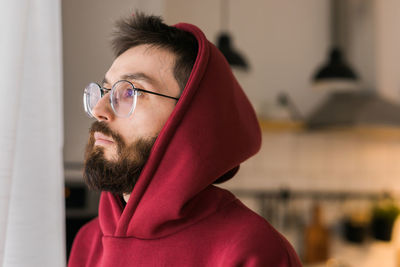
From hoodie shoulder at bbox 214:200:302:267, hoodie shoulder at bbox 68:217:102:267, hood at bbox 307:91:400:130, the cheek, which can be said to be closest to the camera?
hoodie shoulder at bbox 214:200:302:267

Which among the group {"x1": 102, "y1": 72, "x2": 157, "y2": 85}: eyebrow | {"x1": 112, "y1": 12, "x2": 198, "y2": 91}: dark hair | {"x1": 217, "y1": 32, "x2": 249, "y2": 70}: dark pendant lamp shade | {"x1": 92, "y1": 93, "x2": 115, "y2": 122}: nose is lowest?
{"x1": 217, "y1": 32, "x2": 249, "y2": 70}: dark pendant lamp shade

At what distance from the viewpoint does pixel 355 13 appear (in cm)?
274

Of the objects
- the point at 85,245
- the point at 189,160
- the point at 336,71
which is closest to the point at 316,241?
the point at 336,71

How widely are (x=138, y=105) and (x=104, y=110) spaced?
0.06 meters

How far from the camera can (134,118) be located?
833mm

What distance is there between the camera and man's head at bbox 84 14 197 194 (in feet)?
2.67

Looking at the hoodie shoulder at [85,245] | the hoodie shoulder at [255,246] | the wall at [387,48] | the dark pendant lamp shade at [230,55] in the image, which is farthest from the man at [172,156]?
the wall at [387,48]

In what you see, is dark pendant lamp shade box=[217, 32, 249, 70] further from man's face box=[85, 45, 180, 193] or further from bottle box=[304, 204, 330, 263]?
bottle box=[304, 204, 330, 263]

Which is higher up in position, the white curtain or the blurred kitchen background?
the white curtain

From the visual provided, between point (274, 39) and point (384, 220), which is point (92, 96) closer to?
point (274, 39)

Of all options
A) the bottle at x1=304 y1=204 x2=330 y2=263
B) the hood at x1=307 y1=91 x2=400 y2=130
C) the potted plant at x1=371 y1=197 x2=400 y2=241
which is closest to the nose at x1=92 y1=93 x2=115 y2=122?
the hood at x1=307 y1=91 x2=400 y2=130

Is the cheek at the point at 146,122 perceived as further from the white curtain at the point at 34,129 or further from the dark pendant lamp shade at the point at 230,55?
the dark pendant lamp shade at the point at 230,55

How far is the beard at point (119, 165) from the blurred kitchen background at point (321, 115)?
152cm

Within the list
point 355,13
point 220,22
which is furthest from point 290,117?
point 355,13
